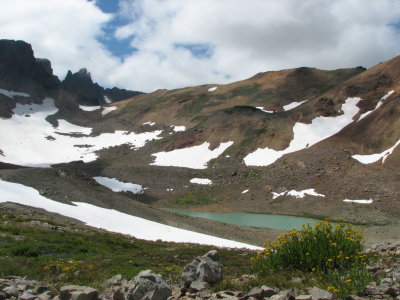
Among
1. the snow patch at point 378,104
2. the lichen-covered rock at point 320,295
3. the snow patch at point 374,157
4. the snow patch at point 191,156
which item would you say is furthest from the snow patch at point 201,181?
the lichen-covered rock at point 320,295

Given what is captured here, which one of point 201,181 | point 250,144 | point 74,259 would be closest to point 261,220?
point 201,181

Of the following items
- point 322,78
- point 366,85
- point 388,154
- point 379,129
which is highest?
point 322,78

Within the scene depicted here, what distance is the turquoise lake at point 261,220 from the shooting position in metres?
60.8

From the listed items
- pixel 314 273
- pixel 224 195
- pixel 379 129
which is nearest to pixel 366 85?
pixel 379 129

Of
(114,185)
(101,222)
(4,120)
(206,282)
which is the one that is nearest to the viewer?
(206,282)

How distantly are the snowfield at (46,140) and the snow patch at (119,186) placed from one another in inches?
1050

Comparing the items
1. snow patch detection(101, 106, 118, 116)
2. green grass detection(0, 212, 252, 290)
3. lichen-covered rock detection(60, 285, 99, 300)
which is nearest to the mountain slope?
snow patch detection(101, 106, 118, 116)

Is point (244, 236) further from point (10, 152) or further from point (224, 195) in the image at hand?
point (10, 152)

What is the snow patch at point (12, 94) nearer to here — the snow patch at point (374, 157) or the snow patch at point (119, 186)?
the snow patch at point (119, 186)

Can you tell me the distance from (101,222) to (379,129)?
2571 inches

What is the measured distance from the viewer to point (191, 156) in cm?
10694

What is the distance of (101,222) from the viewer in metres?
39.5

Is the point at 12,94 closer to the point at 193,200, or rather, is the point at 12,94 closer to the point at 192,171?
the point at 192,171

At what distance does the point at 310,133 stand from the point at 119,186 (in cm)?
4474
